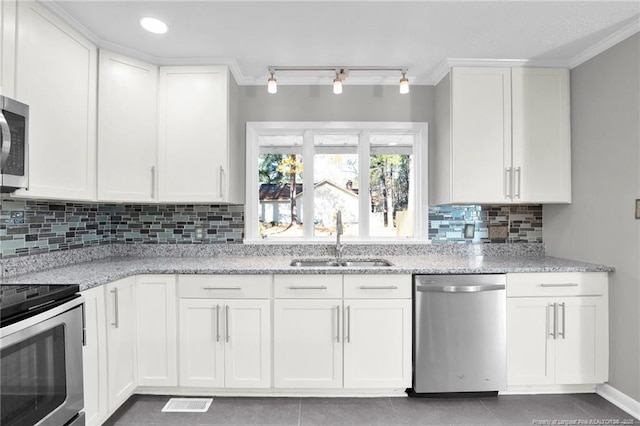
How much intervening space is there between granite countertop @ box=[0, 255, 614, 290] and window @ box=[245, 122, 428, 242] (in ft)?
1.54

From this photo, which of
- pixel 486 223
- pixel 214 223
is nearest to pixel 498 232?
pixel 486 223

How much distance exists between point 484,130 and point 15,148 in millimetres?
2788

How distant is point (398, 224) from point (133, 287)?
207 centimetres

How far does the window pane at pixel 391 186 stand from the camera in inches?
116

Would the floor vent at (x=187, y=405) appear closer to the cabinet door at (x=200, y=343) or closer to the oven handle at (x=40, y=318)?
the cabinet door at (x=200, y=343)

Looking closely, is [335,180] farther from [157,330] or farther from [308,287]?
[157,330]

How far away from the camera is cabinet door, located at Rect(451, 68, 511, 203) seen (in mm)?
2471

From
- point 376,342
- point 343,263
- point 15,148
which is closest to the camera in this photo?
point 15,148

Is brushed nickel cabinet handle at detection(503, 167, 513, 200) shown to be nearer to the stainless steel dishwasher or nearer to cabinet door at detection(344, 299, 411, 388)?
the stainless steel dishwasher

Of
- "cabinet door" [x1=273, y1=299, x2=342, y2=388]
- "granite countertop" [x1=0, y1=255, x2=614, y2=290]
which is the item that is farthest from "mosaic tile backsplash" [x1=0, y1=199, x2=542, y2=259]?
"cabinet door" [x1=273, y1=299, x2=342, y2=388]

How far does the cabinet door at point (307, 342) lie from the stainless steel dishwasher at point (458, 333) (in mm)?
527

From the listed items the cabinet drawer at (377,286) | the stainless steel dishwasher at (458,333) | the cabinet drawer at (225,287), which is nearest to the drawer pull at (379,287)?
the cabinet drawer at (377,286)

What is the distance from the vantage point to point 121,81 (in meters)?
2.28

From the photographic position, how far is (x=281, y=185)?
293cm
